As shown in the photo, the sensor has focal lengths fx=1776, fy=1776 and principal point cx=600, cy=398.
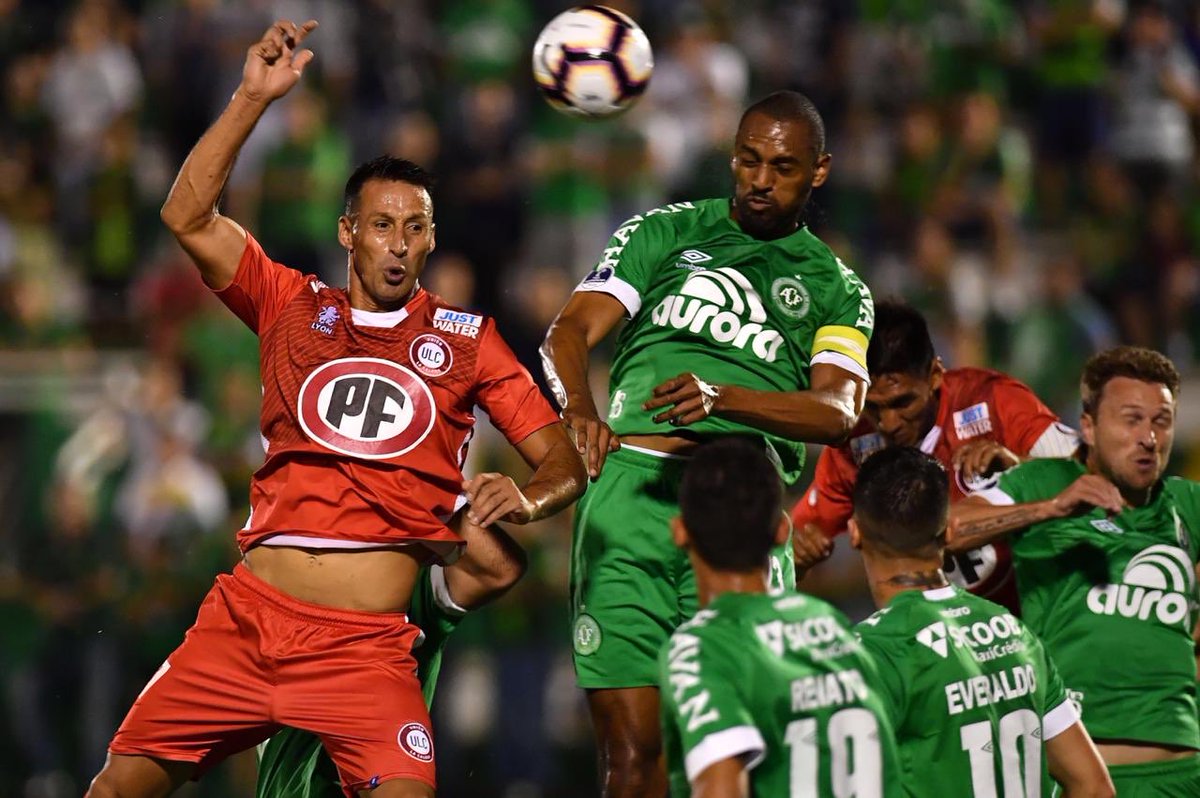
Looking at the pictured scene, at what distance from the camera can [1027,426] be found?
6773 millimetres

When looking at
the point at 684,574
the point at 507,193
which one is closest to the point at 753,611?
the point at 684,574

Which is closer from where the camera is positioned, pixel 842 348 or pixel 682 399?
pixel 682 399

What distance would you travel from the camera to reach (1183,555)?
622 centimetres

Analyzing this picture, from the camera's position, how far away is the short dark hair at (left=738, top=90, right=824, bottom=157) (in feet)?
20.0

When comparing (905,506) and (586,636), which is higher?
(905,506)

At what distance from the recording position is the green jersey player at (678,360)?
5910mm

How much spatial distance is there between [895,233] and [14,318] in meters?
6.33

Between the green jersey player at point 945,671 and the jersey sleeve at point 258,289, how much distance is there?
81.2 inches

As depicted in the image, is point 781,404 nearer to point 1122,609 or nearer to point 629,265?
point 629,265

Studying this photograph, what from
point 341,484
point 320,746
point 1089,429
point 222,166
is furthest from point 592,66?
point 320,746

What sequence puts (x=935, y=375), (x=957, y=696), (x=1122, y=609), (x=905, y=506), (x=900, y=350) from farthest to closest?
(x=935, y=375) < (x=900, y=350) < (x=1122, y=609) < (x=905, y=506) < (x=957, y=696)

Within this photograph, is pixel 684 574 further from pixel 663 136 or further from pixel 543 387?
pixel 663 136

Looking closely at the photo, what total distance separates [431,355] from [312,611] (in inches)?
35.9

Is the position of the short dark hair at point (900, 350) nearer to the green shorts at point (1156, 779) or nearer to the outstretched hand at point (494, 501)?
the green shorts at point (1156, 779)
